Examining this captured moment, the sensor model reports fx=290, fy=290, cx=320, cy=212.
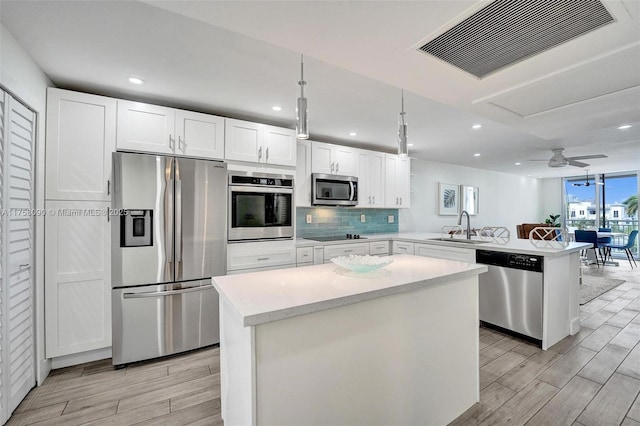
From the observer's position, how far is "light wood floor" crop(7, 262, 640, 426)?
5.95 ft

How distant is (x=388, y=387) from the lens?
1464 millimetres

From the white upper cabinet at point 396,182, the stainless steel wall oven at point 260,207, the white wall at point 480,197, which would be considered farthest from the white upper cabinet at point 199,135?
the white wall at point 480,197

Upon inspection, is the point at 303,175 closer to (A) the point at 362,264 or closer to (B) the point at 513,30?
(A) the point at 362,264

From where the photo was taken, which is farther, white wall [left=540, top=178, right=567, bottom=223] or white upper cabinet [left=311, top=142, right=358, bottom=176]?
white wall [left=540, top=178, right=567, bottom=223]

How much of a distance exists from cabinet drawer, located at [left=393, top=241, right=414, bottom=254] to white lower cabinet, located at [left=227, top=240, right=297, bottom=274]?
1.63 meters

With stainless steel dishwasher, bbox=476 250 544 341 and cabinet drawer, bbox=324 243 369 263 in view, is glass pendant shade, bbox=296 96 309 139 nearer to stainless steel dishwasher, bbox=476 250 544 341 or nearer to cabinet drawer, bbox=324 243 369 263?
cabinet drawer, bbox=324 243 369 263

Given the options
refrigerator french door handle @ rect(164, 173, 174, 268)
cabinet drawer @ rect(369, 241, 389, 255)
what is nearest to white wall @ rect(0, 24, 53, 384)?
refrigerator french door handle @ rect(164, 173, 174, 268)

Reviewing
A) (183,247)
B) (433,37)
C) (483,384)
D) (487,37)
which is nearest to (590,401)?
(483,384)

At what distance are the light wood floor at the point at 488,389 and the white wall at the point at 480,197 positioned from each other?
3086 millimetres

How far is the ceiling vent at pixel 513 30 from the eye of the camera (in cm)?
116

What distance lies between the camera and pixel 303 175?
3713mm

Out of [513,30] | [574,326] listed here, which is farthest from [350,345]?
[574,326]

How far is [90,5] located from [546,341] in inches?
164

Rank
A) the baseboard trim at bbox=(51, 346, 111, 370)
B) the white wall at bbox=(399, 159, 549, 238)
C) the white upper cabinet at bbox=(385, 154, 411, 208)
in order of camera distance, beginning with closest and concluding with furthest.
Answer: the baseboard trim at bbox=(51, 346, 111, 370) → the white upper cabinet at bbox=(385, 154, 411, 208) → the white wall at bbox=(399, 159, 549, 238)
